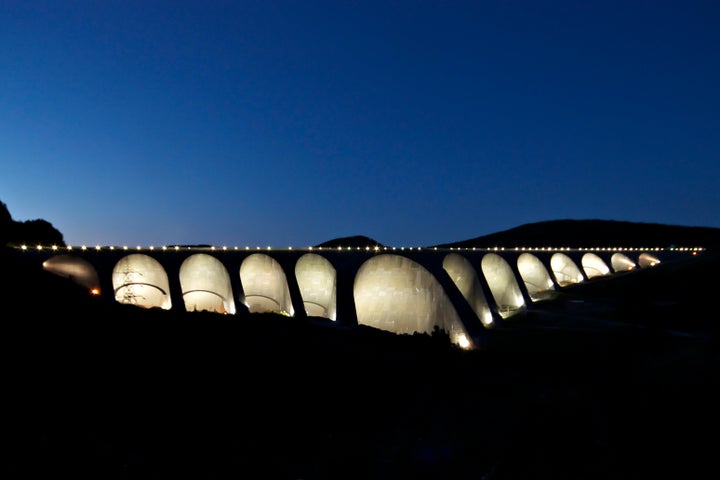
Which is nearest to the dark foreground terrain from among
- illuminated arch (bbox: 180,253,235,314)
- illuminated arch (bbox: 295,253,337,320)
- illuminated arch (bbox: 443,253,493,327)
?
illuminated arch (bbox: 180,253,235,314)

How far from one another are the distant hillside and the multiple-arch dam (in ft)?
347

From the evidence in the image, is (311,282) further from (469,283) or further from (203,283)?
(469,283)

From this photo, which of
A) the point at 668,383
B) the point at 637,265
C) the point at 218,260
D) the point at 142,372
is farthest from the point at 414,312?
the point at 637,265

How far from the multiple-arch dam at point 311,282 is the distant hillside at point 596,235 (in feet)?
347

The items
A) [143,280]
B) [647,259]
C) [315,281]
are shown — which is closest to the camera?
[143,280]

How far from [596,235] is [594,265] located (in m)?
88.3

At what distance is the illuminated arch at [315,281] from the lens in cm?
3225

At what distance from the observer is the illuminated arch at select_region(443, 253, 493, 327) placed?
34.4 metres

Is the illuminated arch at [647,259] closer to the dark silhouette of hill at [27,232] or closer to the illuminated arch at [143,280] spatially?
the illuminated arch at [143,280]

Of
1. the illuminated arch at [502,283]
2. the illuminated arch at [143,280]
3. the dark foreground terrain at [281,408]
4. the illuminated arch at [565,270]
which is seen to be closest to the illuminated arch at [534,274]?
the illuminated arch at [565,270]

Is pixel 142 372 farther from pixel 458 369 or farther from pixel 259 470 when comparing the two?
pixel 458 369

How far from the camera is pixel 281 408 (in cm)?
868

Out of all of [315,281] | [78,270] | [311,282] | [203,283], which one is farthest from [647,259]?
[78,270]

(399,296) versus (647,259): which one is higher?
(647,259)
